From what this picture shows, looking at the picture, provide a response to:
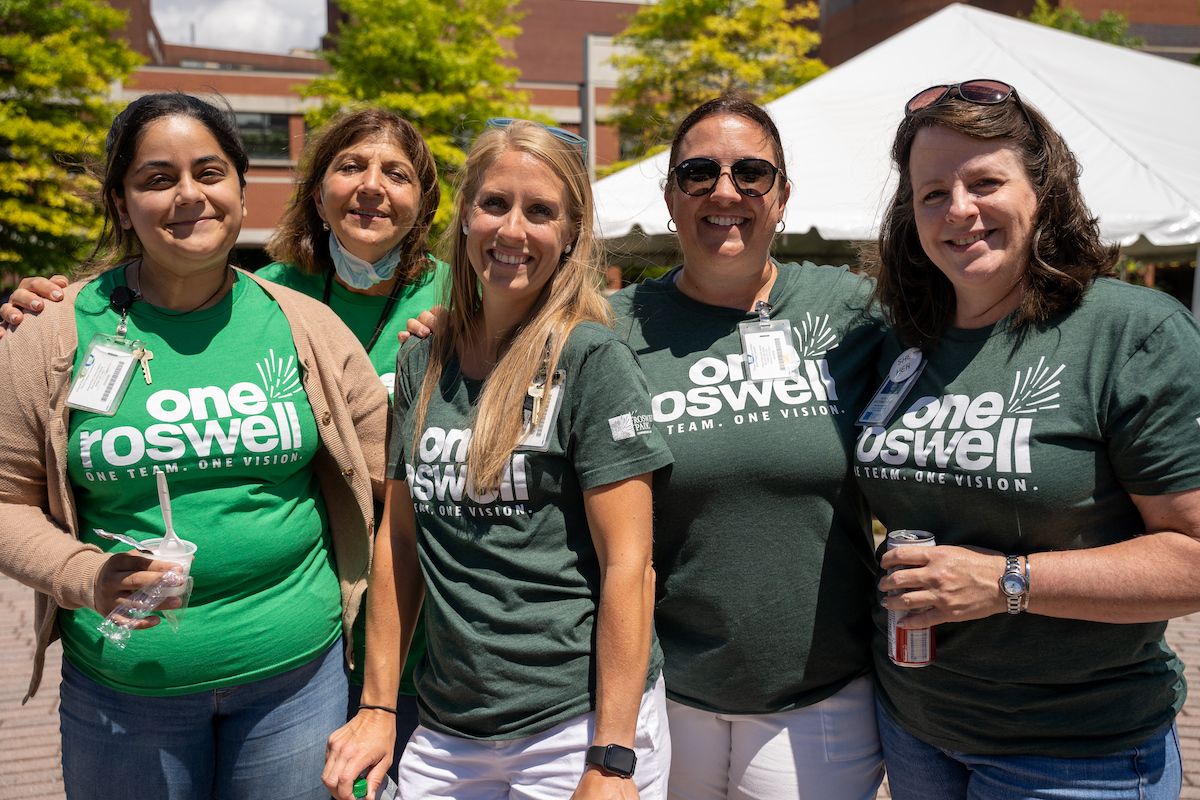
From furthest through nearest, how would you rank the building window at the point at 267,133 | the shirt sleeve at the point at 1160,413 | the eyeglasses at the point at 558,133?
the building window at the point at 267,133 → the eyeglasses at the point at 558,133 → the shirt sleeve at the point at 1160,413

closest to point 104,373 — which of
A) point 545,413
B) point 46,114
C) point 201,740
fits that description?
point 201,740

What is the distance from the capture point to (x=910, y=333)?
7.59 feet

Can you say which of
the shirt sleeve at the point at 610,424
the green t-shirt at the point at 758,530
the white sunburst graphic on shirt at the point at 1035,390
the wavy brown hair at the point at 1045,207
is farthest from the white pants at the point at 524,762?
the wavy brown hair at the point at 1045,207

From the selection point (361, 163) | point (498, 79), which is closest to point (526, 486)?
point (361, 163)

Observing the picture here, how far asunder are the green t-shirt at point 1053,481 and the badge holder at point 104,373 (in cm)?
182

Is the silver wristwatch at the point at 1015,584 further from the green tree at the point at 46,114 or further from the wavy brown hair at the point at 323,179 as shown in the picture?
the green tree at the point at 46,114

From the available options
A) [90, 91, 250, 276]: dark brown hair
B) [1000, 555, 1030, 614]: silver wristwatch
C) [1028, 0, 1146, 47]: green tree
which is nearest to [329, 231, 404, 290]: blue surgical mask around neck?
[90, 91, 250, 276]: dark brown hair

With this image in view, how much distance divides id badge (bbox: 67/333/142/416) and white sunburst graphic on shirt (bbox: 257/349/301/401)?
298 millimetres

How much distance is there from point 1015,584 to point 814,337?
2.63 feet

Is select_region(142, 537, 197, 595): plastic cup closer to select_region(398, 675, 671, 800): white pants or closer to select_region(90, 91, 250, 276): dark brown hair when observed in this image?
select_region(398, 675, 671, 800): white pants

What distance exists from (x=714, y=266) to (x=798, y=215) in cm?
416

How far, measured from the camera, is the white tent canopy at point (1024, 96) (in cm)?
605

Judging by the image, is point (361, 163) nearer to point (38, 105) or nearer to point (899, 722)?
point (899, 722)

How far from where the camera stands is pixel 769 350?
2.39m
